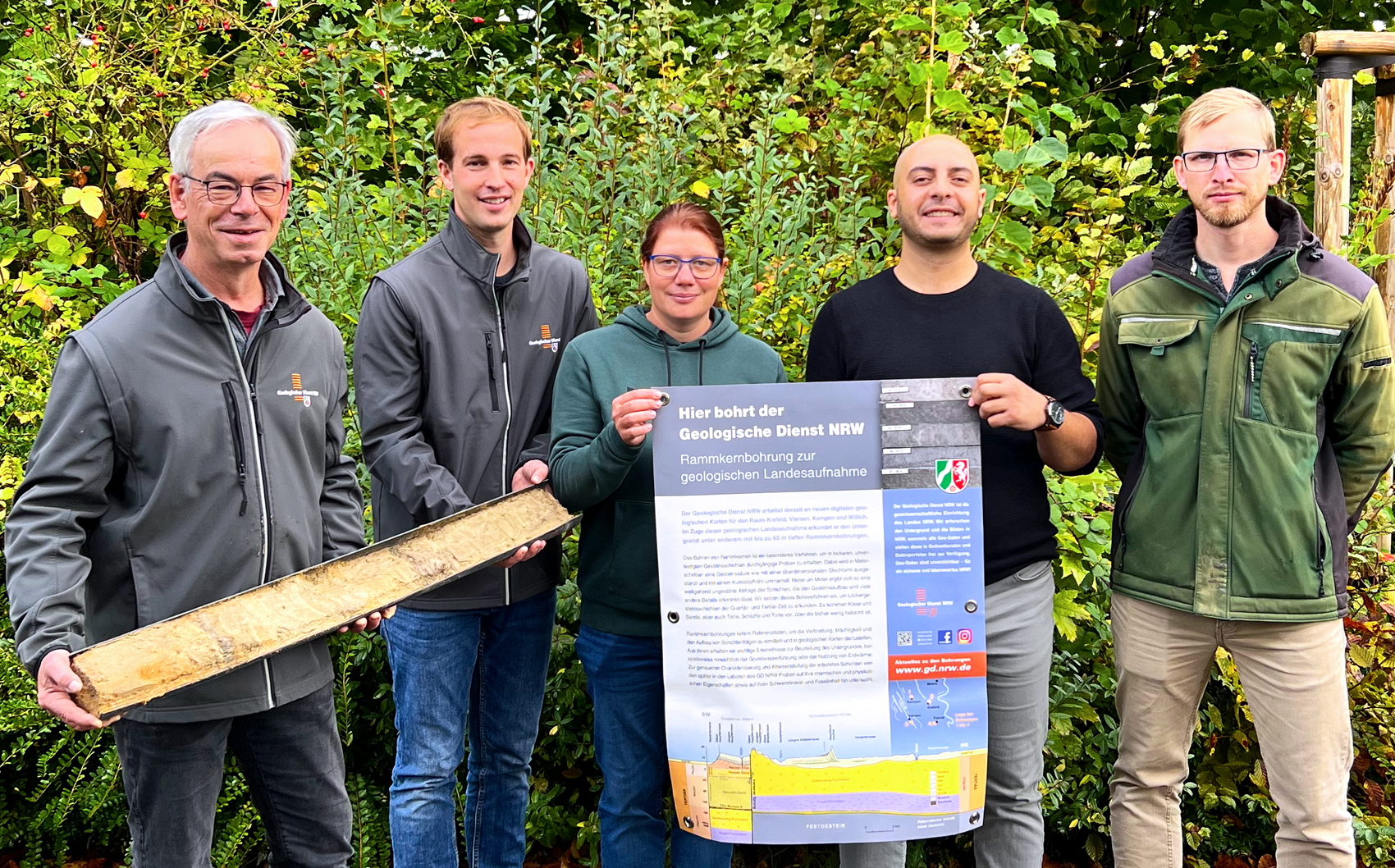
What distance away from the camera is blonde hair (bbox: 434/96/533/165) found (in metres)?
3.31

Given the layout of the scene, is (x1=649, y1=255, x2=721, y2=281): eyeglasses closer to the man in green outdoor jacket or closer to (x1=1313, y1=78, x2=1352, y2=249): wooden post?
the man in green outdoor jacket

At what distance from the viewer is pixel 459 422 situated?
3.24 metres

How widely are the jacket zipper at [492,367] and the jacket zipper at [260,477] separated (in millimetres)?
758

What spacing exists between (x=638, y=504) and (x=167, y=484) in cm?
119

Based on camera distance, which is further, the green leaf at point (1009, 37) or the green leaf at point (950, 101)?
the green leaf at point (1009, 37)

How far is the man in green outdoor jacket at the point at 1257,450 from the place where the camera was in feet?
10.4

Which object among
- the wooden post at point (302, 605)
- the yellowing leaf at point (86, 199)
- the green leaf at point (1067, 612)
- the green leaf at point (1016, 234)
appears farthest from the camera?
the yellowing leaf at point (86, 199)

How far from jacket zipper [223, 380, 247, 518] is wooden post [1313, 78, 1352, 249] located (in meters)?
4.73

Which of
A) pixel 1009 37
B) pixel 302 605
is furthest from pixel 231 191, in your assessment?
pixel 1009 37

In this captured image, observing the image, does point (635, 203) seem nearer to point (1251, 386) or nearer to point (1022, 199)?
point (1022, 199)

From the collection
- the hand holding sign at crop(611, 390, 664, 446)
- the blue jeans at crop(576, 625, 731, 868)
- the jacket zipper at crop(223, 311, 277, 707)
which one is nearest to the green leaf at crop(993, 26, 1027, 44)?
the hand holding sign at crop(611, 390, 664, 446)

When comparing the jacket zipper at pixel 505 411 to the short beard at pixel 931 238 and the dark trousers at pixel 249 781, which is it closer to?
the dark trousers at pixel 249 781

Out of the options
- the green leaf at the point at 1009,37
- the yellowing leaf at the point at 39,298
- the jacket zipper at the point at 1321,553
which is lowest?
the jacket zipper at the point at 1321,553

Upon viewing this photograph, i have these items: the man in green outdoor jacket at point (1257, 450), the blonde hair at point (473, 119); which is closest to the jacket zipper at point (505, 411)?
the blonde hair at point (473, 119)
